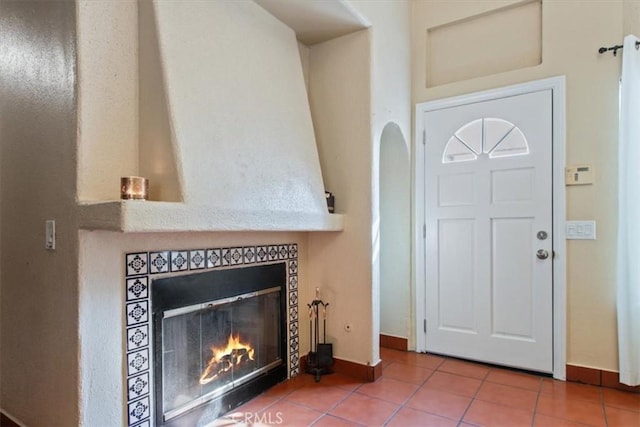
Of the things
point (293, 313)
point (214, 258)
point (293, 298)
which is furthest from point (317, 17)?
point (293, 313)

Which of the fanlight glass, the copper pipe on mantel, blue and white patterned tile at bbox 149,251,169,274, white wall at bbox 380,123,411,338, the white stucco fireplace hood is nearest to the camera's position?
the copper pipe on mantel

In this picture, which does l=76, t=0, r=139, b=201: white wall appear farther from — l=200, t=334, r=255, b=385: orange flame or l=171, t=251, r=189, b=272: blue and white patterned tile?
l=200, t=334, r=255, b=385: orange flame

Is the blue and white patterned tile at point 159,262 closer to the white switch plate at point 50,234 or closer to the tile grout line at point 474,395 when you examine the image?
the white switch plate at point 50,234

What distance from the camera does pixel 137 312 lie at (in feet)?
5.29

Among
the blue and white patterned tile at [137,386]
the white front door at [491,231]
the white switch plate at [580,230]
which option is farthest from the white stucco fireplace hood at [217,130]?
the white switch plate at [580,230]

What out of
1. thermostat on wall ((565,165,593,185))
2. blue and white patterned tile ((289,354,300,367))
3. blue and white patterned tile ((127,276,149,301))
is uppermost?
thermostat on wall ((565,165,593,185))

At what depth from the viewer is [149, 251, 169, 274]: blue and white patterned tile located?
167cm

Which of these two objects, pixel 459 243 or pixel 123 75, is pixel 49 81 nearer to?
pixel 123 75

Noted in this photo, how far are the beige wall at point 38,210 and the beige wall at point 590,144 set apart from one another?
292 centimetres

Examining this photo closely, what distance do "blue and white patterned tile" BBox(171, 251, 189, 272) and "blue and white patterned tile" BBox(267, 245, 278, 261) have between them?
64cm

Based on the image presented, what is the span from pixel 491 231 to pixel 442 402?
4.29 feet

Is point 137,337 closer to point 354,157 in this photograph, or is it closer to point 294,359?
point 294,359

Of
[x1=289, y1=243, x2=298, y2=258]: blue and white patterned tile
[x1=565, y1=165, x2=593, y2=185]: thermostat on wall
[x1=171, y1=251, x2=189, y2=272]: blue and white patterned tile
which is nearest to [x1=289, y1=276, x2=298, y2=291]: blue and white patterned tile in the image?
[x1=289, y1=243, x2=298, y2=258]: blue and white patterned tile

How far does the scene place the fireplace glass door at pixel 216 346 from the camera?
71.1 inches
